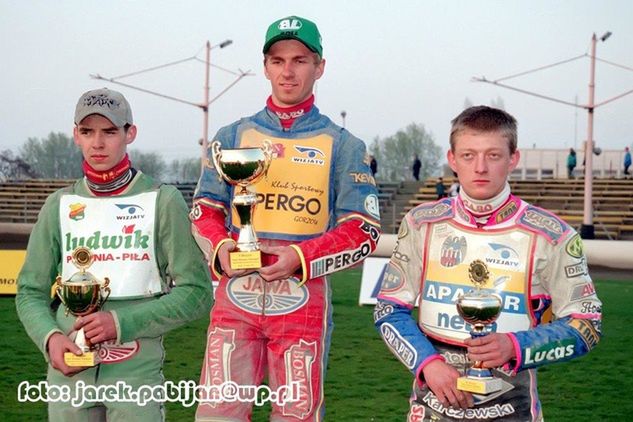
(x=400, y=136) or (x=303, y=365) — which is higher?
(x=400, y=136)

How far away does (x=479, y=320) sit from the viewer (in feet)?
9.14

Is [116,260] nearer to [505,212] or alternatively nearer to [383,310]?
[383,310]

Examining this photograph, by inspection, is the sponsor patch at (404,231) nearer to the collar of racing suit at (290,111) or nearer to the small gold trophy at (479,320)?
the small gold trophy at (479,320)

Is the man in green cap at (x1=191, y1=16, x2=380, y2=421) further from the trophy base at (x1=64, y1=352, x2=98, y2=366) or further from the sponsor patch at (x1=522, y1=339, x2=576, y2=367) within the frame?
the sponsor patch at (x1=522, y1=339, x2=576, y2=367)

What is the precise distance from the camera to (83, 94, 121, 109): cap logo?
337 centimetres

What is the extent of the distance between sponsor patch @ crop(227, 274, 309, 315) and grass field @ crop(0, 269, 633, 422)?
2.97 m

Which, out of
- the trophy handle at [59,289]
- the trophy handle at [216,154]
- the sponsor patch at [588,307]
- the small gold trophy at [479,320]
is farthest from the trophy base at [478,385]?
the trophy handle at [59,289]

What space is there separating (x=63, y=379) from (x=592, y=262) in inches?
741

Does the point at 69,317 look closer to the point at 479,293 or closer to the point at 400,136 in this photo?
the point at 479,293

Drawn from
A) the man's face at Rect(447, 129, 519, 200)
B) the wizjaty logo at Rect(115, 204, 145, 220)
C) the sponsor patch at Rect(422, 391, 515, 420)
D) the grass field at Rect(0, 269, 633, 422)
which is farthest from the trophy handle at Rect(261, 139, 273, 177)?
the grass field at Rect(0, 269, 633, 422)

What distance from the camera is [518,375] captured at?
2998 millimetres

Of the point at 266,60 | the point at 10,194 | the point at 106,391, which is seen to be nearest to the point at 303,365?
the point at 106,391

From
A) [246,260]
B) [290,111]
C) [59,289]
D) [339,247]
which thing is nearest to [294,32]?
[290,111]

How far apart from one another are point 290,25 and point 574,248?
4.73 ft
